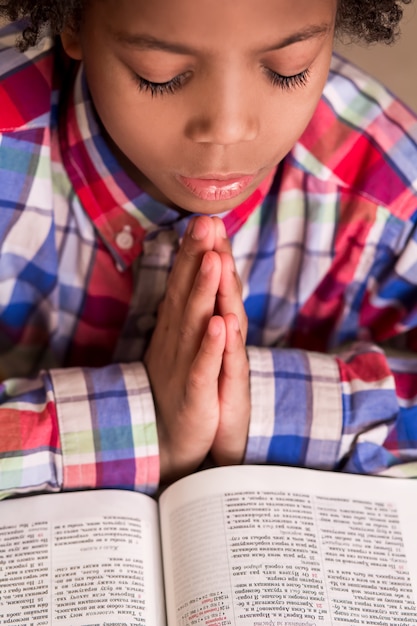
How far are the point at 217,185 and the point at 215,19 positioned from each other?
0.17 m

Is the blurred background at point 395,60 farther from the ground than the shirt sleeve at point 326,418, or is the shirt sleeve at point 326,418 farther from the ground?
the blurred background at point 395,60

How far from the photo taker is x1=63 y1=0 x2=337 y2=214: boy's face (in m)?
0.55

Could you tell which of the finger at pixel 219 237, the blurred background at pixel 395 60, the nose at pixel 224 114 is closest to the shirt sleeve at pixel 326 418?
the finger at pixel 219 237

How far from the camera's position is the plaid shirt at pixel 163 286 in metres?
0.72

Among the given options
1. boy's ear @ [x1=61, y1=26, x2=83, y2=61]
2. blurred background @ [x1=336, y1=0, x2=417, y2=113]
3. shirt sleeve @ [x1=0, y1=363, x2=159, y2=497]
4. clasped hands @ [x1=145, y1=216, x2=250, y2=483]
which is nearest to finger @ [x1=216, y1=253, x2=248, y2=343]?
clasped hands @ [x1=145, y1=216, x2=250, y2=483]

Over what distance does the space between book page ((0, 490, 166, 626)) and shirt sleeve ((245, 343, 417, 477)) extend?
0.42 ft

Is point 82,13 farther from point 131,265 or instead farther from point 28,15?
point 131,265

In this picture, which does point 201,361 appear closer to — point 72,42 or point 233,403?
point 233,403

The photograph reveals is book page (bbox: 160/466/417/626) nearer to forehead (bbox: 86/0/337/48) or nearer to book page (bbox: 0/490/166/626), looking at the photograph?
book page (bbox: 0/490/166/626)

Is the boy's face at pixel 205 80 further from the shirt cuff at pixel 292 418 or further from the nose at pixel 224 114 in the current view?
the shirt cuff at pixel 292 418

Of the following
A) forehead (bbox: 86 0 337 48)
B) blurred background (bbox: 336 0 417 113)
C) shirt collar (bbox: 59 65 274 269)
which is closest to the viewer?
forehead (bbox: 86 0 337 48)

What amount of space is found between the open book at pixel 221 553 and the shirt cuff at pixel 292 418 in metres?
0.03

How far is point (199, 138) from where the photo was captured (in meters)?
0.61

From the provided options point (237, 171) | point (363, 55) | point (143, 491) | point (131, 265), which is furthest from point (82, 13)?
point (363, 55)
